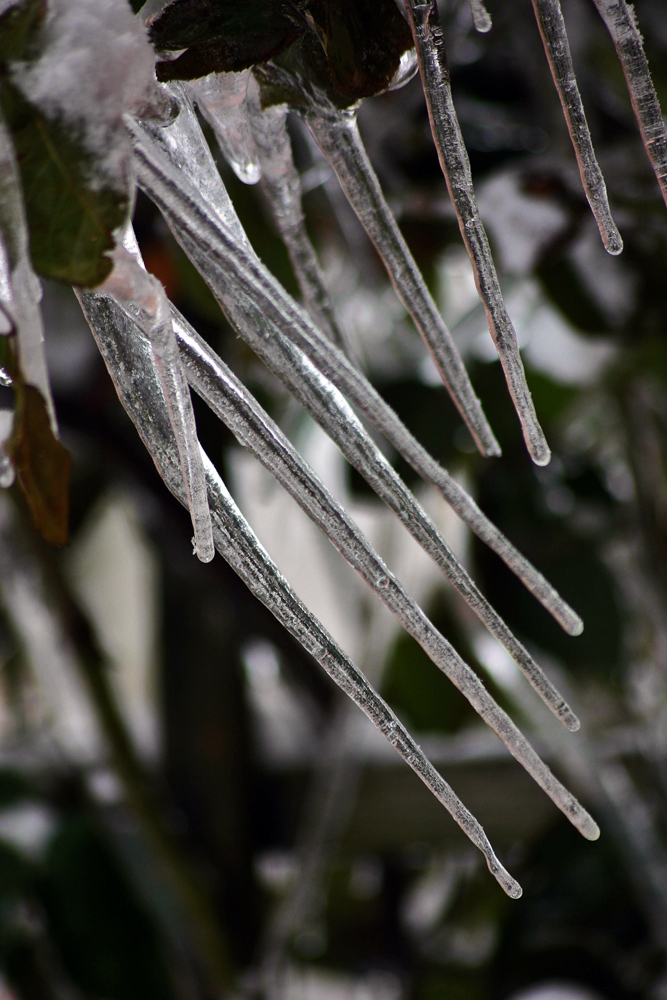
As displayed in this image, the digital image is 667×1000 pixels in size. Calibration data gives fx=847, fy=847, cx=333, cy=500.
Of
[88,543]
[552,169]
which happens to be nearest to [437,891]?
[88,543]

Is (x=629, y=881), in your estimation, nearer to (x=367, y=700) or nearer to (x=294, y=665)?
(x=294, y=665)

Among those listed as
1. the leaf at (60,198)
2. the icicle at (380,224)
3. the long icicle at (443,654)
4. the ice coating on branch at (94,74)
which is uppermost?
the ice coating on branch at (94,74)

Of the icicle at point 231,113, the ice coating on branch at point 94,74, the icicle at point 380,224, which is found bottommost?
the icicle at point 380,224

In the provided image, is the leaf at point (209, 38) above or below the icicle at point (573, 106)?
above

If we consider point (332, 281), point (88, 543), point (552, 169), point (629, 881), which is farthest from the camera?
point (88, 543)
